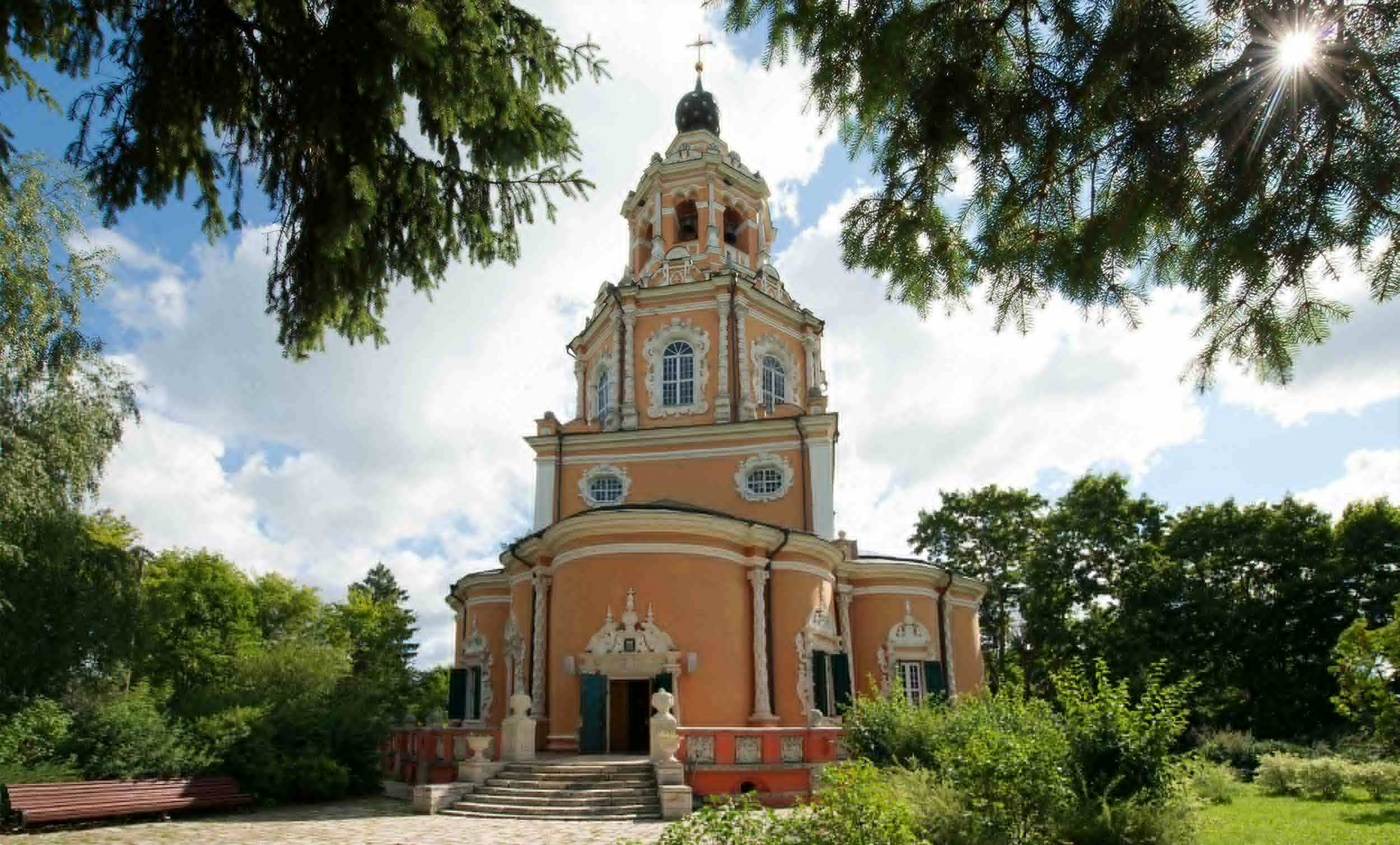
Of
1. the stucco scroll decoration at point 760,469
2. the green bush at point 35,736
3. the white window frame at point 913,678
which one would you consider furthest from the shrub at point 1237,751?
the green bush at point 35,736

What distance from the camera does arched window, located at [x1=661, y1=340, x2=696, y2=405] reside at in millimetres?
25891

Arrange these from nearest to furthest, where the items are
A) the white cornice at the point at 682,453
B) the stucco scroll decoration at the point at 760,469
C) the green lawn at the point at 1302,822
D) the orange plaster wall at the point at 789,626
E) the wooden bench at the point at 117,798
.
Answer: the green lawn at the point at 1302,822, the wooden bench at the point at 117,798, the orange plaster wall at the point at 789,626, the stucco scroll decoration at the point at 760,469, the white cornice at the point at 682,453

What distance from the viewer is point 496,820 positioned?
14.1 metres

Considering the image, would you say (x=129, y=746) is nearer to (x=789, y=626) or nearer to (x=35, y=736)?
(x=35, y=736)

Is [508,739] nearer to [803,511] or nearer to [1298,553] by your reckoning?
[803,511]

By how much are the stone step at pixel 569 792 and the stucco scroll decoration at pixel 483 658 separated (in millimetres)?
7390

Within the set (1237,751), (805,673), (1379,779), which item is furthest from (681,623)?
(1237,751)

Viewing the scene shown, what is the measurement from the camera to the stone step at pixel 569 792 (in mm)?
14875

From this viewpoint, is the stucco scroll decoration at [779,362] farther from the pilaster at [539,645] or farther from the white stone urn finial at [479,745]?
the white stone urn finial at [479,745]

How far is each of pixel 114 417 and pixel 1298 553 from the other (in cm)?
3612

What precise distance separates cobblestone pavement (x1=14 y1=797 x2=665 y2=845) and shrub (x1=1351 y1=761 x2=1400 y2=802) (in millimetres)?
13644

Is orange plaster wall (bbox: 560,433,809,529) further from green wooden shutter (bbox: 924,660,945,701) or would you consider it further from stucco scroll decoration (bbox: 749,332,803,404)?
green wooden shutter (bbox: 924,660,945,701)

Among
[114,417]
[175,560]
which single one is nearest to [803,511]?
[114,417]

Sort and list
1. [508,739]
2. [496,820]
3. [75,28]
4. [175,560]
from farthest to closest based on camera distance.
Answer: [175,560] → [508,739] → [496,820] → [75,28]
